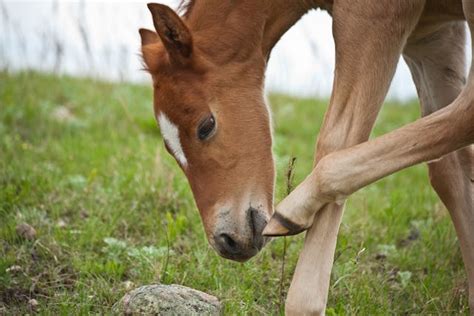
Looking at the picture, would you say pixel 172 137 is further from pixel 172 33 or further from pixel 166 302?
pixel 166 302

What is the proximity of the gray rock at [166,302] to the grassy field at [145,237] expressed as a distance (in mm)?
187

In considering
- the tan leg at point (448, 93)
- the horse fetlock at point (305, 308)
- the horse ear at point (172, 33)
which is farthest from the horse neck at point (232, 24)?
the horse fetlock at point (305, 308)

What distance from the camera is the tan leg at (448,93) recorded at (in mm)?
4094

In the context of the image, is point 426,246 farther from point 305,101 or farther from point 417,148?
point 305,101

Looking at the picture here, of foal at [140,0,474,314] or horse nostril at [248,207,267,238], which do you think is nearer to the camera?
foal at [140,0,474,314]

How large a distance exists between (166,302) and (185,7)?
167 cm

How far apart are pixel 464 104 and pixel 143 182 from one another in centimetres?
255

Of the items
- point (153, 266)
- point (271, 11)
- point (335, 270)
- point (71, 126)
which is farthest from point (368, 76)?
point (71, 126)

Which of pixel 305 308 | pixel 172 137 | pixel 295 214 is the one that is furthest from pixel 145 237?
pixel 305 308

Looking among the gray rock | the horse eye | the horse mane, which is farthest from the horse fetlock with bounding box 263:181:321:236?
the horse mane

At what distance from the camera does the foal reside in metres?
3.33

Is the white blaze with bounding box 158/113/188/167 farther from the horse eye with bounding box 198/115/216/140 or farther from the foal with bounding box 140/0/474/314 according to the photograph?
the horse eye with bounding box 198/115/216/140

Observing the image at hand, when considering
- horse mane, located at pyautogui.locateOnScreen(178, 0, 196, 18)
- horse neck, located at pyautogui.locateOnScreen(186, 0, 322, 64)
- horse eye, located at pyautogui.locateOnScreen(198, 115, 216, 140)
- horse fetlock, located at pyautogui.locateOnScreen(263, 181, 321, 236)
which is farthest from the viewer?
horse mane, located at pyautogui.locateOnScreen(178, 0, 196, 18)

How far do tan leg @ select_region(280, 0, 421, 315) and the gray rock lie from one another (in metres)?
0.44
